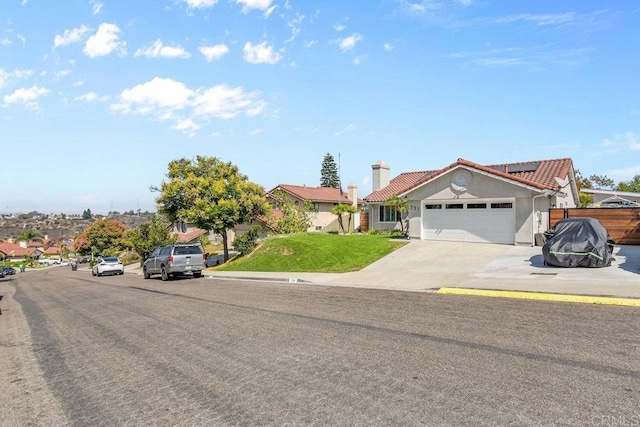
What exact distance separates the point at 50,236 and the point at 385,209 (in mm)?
185713

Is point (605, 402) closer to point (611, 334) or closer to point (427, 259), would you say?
point (611, 334)

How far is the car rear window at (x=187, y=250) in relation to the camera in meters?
24.2

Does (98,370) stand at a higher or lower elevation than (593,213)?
lower

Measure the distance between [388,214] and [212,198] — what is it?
45.4 feet

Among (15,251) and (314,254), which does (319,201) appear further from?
(15,251)

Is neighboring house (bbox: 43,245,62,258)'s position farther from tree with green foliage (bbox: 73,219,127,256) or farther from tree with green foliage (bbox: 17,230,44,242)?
tree with green foliage (bbox: 73,219,127,256)

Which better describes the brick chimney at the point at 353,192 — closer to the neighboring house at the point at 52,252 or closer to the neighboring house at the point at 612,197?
the neighboring house at the point at 612,197

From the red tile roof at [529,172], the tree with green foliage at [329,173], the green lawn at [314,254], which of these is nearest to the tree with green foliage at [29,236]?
the tree with green foliage at [329,173]

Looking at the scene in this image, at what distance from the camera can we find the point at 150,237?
43.9 metres

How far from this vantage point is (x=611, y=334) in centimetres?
723

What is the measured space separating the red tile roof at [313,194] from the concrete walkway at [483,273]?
2144 centimetres

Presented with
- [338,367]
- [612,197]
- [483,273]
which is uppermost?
[612,197]

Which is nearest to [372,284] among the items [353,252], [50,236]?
[353,252]

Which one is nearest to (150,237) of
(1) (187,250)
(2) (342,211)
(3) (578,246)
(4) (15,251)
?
(2) (342,211)
